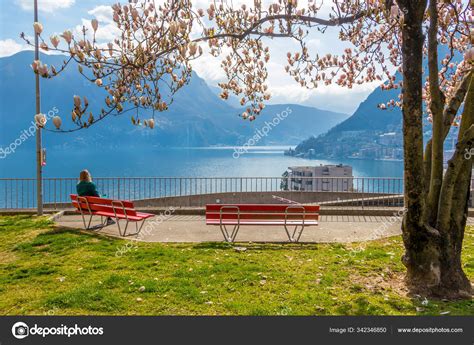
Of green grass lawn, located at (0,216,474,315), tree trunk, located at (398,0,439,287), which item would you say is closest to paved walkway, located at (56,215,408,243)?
green grass lawn, located at (0,216,474,315)

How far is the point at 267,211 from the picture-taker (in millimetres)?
9422

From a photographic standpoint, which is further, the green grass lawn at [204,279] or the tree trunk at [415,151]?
the tree trunk at [415,151]

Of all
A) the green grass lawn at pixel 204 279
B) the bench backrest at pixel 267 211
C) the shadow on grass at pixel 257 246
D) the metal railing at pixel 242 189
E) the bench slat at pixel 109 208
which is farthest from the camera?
the metal railing at pixel 242 189

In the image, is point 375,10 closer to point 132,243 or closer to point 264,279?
point 264,279

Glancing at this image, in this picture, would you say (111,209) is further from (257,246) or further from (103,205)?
(257,246)

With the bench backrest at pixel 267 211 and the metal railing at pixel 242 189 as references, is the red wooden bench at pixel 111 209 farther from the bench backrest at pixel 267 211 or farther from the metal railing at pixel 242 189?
the bench backrest at pixel 267 211

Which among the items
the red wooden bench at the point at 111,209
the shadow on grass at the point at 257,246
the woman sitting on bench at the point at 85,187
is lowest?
the shadow on grass at the point at 257,246

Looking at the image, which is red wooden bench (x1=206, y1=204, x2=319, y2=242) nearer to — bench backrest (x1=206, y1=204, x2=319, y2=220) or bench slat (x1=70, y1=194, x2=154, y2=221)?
bench backrest (x1=206, y1=204, x2=319, y2=220)

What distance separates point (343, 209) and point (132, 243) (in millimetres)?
7425

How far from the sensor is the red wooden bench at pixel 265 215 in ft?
30.6

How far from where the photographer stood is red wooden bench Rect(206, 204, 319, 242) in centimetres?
932

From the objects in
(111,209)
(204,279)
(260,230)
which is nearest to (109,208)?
(111,209)

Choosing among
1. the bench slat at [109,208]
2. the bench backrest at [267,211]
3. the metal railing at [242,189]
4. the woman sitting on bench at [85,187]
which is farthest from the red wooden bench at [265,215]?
the metal railing at [242,189]

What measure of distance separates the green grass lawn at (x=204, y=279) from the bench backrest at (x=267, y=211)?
0.76 meters
